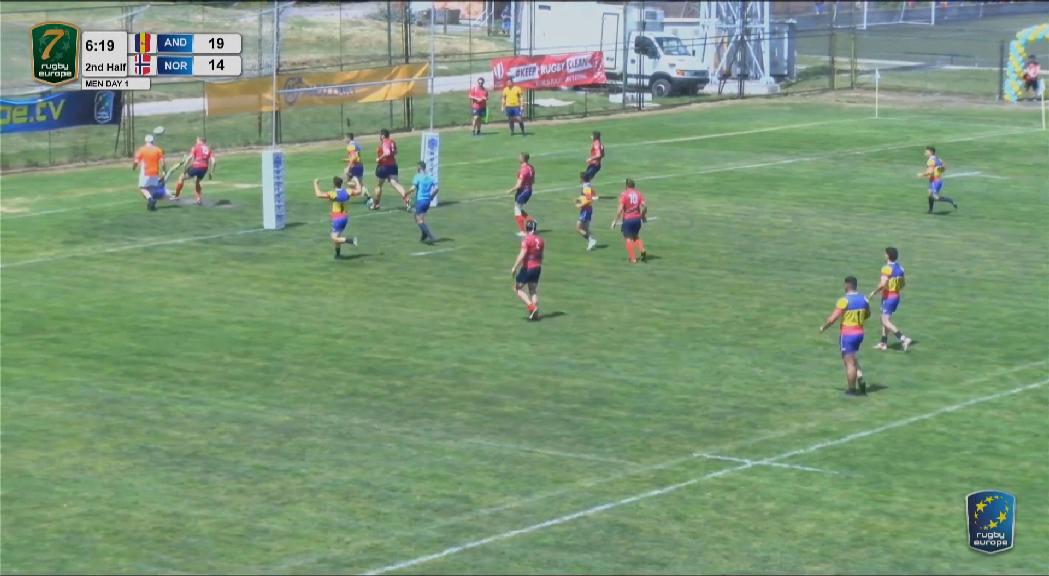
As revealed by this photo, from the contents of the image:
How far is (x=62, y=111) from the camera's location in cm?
5216

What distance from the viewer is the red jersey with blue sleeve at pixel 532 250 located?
3094cm

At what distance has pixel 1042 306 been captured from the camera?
33.4 metres

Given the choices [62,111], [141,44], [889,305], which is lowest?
[889,305]

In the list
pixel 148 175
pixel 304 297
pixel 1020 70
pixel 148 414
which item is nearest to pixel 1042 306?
pixel 304 297

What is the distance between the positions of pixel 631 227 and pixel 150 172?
1342cm

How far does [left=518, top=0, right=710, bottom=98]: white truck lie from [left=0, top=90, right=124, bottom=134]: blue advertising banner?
20.2 meters

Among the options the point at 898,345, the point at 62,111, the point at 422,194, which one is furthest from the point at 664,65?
the point at 898,345

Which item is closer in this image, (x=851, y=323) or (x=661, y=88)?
(x=851, y=323)

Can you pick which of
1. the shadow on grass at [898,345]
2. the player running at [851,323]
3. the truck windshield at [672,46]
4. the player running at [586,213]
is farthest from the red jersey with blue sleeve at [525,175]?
the truck windshield at [672,46]

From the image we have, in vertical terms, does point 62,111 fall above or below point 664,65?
below

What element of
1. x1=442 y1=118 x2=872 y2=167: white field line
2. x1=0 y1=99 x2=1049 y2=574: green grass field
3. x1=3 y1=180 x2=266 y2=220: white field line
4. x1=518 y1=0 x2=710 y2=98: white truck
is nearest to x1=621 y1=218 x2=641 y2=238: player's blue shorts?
x1=0 y1=99 x2=1049 y2=574: green grass field

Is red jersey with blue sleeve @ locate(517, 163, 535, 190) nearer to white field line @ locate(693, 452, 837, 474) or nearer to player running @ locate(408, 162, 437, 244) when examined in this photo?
player running @ locate(408, 162, 437, 244)

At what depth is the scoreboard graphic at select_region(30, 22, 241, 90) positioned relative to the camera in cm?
5150

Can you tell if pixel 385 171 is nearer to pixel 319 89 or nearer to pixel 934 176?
pixel 934 176
